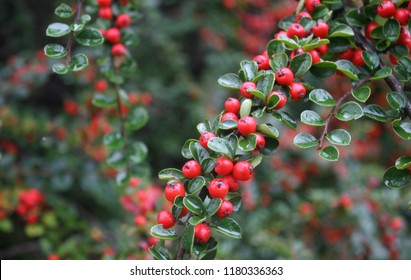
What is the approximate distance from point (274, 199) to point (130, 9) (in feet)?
6.79

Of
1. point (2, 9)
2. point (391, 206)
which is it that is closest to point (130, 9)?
point (391, 206)

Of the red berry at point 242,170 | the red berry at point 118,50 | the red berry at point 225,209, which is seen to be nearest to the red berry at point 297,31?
the red berry at point 242,170

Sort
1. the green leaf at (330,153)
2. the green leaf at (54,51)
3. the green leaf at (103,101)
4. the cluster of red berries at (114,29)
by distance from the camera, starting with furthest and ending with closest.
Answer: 1. the green leaf at (103,101)
2. the cluster of red berries at (114,29)
3. the green leaf at (54,51)
4. the green leaf at (330,153)

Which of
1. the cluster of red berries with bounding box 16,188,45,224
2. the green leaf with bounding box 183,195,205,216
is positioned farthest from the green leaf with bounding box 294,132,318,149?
the cluster of red berries with bounding box 16,188,45,224

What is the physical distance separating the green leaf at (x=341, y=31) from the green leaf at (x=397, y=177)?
1.37 feet

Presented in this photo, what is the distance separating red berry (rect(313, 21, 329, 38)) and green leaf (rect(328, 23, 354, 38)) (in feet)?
0.08

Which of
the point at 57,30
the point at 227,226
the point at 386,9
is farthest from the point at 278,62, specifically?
the point at 57,30

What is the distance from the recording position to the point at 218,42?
13.5ft

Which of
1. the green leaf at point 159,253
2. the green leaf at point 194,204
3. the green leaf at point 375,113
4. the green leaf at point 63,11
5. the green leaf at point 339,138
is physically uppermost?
the green leaf at point 63,11

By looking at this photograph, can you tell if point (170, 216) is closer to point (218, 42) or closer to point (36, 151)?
point (36, 151)

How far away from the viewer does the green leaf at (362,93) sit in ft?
4.34

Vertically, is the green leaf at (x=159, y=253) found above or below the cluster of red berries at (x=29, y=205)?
above

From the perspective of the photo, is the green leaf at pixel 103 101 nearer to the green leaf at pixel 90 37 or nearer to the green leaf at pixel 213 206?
the green leaf at pixel 90 37

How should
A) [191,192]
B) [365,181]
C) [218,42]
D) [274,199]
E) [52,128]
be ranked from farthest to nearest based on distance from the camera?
[218,42]
[274,199]
[365,181]
[52,128]
[191,192]
